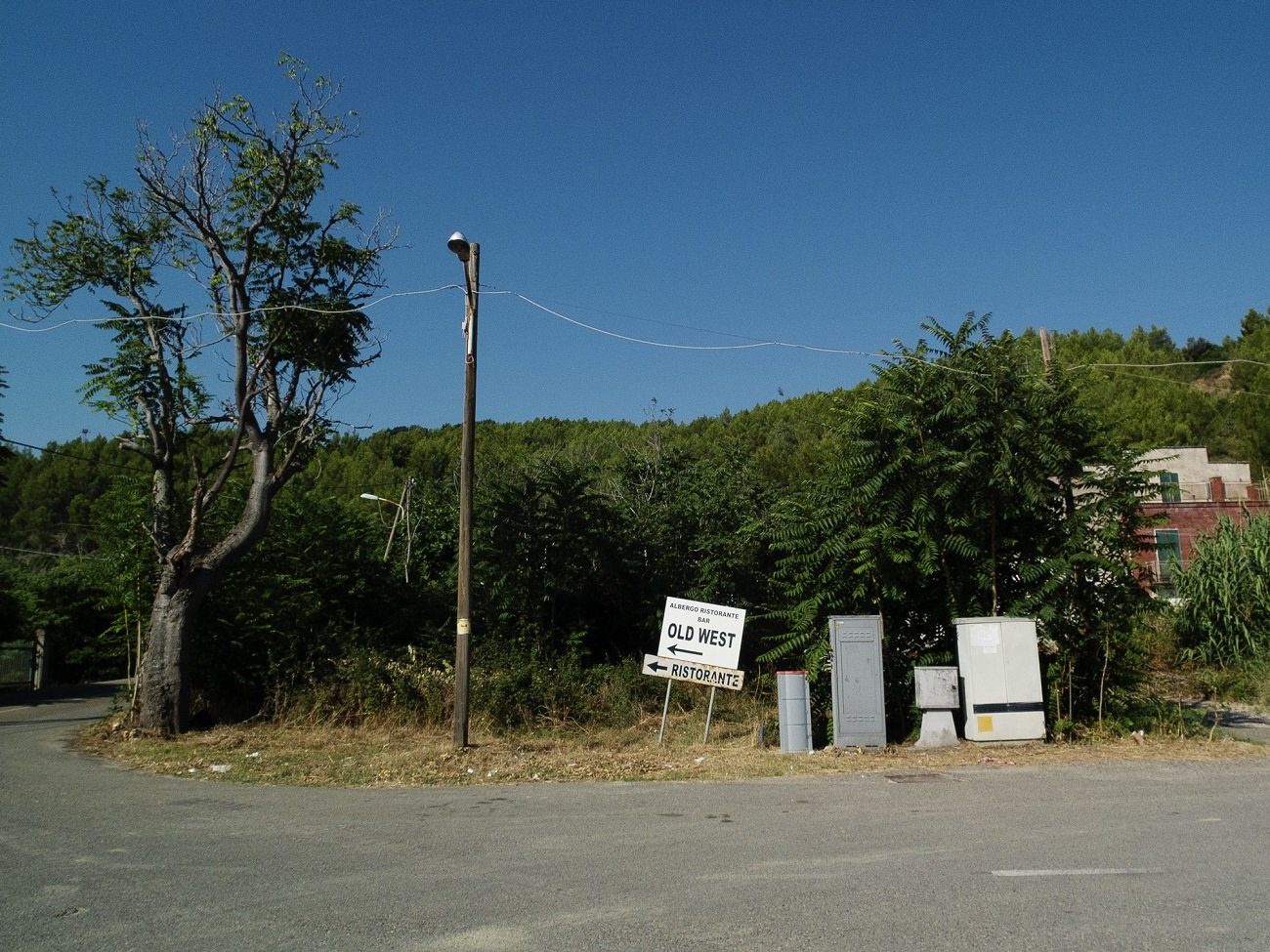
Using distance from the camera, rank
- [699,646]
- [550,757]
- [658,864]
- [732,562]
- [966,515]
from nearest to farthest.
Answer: [658,864] < [550,757] < [966,515] < [699,646] < [732,562]

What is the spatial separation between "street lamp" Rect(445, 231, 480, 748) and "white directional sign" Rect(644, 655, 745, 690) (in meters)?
2.68

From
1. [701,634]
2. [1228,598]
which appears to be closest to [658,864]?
[701,634]

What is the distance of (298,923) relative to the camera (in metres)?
5.61

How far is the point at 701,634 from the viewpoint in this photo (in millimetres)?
13891

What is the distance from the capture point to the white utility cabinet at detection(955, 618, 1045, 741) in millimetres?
12469

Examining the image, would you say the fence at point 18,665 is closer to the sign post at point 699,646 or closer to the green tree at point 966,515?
the sign post at point 699,646

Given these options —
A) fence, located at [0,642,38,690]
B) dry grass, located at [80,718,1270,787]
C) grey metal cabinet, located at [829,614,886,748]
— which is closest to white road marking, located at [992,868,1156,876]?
dry grass, located at [80,718,1270,787]

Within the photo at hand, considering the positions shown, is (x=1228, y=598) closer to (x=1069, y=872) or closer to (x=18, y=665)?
(x=1069, y=872)

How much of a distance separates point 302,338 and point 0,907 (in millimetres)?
12166

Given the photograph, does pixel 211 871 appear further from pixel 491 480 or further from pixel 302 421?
pixel 491 480

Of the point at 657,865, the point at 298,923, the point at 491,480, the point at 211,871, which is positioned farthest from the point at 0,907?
the point at 491,480

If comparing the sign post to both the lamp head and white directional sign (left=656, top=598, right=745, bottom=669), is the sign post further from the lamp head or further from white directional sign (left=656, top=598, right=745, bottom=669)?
the lamp head

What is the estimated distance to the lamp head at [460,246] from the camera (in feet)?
44.0

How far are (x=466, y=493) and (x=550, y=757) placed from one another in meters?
3.69
